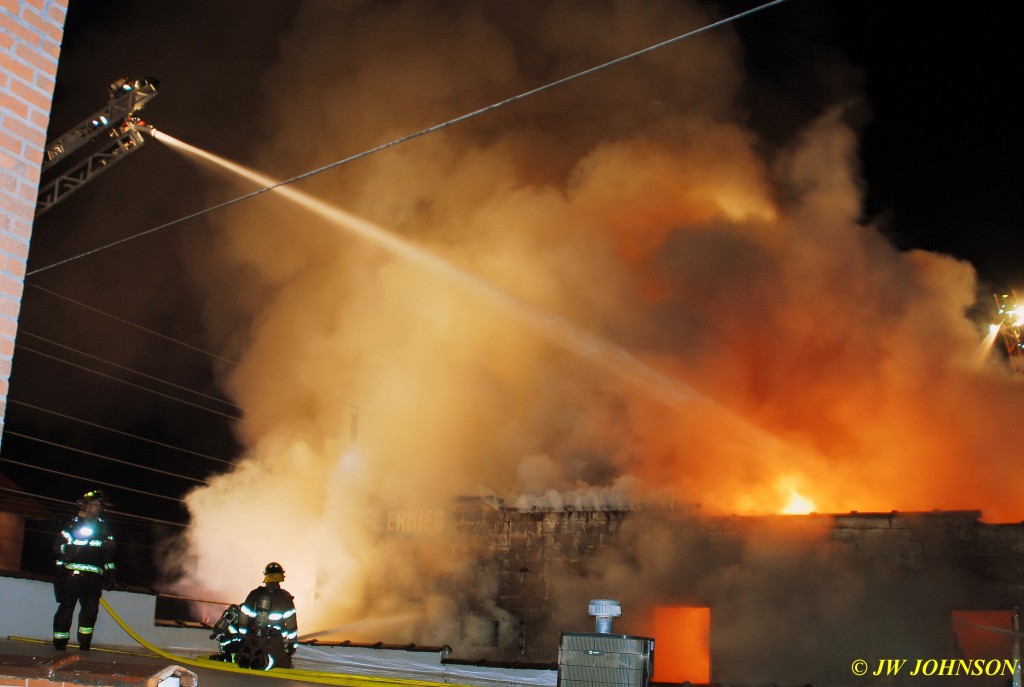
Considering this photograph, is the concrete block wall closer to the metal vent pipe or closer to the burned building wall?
the burned building wall

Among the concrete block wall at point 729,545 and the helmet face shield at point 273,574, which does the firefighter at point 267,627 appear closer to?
the helmet face shield at point 273,574

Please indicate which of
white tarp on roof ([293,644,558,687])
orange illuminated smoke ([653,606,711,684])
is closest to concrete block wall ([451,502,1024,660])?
orange illuminated smoke ([653,606,711,684])

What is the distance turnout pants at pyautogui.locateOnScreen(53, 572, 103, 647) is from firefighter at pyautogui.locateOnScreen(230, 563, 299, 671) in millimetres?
1276

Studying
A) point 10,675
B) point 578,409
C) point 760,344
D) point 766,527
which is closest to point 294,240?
point 578,409

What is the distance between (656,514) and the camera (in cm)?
1419

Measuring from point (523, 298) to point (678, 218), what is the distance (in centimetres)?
411

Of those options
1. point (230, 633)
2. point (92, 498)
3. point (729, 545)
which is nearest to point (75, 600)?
point (92, 498)

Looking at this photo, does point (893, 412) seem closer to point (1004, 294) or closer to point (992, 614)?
point (1004, 294)

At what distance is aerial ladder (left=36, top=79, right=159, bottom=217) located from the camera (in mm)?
13828

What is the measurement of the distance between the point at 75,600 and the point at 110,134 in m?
9.09

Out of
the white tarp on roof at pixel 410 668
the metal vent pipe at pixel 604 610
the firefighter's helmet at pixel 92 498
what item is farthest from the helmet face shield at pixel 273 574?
the metal vent pipe at pixel 604 610

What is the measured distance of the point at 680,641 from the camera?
48.8 feet

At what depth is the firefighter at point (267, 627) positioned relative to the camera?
26.4 feet

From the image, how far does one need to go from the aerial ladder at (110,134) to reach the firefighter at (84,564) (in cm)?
817
